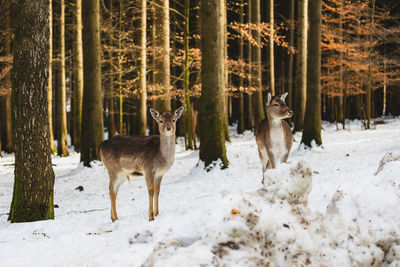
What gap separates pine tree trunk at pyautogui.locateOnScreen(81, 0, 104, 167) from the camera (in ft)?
42.3

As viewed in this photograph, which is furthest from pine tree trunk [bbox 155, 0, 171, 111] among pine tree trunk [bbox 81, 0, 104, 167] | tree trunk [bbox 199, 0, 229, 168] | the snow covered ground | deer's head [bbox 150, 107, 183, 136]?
the snow covered ground

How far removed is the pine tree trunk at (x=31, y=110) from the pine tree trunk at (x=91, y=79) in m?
6.93

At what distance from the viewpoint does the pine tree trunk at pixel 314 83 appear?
552 inches

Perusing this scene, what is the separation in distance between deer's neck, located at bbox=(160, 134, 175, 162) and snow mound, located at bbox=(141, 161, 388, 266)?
122 inches

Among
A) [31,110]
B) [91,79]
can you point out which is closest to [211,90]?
[91,79]

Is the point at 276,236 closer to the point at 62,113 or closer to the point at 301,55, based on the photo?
the point at 301,55

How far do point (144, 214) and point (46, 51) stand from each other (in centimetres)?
326

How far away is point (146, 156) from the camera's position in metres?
6.53

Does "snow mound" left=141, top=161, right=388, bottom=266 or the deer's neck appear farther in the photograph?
the deer's neck

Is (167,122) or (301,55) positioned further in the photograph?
(301,55)

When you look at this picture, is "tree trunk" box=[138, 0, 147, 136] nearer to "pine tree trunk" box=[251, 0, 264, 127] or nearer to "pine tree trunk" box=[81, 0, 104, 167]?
"pine tree trunk" box=[81, 0, 104, 167]

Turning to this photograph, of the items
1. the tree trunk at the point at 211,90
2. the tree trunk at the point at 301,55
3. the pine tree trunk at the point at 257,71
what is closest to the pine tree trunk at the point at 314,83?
the tree trunk at the point at 211,90

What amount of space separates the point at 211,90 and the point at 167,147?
16.2 feet

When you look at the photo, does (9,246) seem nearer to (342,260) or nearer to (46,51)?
(46,51)
